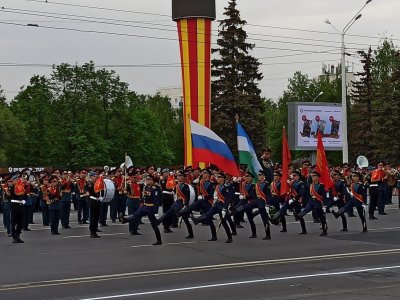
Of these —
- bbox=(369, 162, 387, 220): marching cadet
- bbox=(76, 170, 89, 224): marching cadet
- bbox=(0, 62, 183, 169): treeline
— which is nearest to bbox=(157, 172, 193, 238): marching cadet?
bbox=(76, 170, 89, 224): marching cadet

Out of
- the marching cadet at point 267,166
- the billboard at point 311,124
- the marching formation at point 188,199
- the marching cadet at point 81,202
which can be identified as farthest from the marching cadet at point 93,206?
the billboard at point 311,124

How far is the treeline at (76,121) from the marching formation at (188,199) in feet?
115

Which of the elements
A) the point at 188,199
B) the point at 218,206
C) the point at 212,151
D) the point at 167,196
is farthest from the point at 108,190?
the point at 218,206

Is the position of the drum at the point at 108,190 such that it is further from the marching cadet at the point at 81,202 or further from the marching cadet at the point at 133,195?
the marching cadet at the point at 81,202

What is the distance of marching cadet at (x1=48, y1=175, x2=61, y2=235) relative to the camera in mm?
21109

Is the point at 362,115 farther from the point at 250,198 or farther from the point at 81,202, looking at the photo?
the point at 250,198

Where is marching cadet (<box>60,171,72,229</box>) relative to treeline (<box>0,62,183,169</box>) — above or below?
below

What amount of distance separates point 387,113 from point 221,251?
43147mm

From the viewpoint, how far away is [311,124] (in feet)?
150

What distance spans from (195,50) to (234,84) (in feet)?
55.4

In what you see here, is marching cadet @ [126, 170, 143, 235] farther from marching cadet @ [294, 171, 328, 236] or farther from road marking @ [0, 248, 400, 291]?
road marking @ [0, 248, 400, 291]

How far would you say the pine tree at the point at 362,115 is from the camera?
61.6 meters

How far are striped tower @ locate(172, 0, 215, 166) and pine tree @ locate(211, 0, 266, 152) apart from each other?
1421 cm

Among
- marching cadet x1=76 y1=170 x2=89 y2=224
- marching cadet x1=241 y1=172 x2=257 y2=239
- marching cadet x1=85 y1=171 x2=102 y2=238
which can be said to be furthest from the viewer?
marching cadet x1=76 y1=170 x2=89 y2=224
